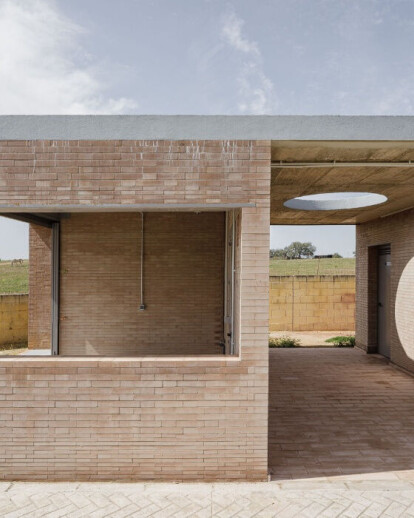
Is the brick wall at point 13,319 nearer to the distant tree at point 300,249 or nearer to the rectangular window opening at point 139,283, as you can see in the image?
the rectangular window opening at point 139,283

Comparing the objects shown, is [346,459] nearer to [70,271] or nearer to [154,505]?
[154,505]

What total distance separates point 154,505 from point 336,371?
221 inches

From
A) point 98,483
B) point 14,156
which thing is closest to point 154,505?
point 98,483

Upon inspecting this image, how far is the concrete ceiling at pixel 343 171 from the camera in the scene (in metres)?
3.80

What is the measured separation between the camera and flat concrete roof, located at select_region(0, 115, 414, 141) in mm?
3619

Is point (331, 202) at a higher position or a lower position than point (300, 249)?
lower

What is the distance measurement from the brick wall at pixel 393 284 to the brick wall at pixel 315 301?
391cm

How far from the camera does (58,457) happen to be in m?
3.71

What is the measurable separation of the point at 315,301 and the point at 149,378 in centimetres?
1160

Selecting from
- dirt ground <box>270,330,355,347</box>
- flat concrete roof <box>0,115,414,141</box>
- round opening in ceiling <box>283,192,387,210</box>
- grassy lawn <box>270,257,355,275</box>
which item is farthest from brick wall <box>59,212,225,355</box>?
grassy lawn <box>270,257,355,275</box>

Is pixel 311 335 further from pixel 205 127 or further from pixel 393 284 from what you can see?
pixel 205 127

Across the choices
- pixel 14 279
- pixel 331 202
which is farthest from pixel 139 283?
pixel 14 279

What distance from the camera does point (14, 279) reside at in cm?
2189

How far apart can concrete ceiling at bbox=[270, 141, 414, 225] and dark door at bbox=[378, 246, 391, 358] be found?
91.1 inches
